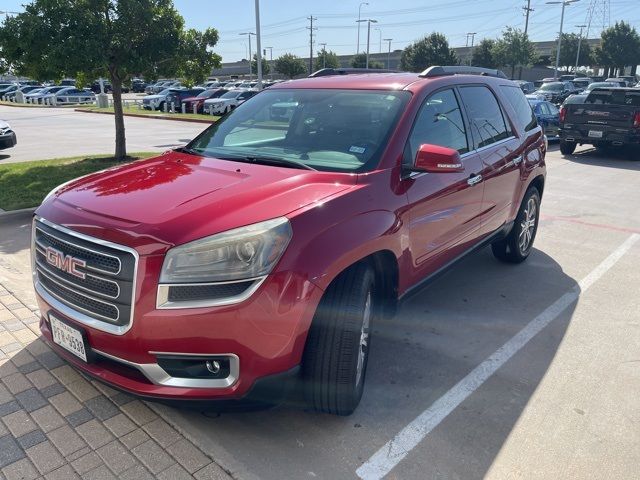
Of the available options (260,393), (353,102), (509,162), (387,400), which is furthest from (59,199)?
(509,162)

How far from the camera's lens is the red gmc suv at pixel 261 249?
2.37m

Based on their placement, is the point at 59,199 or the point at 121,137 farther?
the point at 121,137

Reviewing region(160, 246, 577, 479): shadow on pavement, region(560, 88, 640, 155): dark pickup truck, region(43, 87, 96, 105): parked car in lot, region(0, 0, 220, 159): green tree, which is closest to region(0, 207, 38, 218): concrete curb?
region(0, 0, 220, 159): green tree

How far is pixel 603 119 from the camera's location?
1314cm

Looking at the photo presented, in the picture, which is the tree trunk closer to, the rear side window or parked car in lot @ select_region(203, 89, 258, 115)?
the rear side window

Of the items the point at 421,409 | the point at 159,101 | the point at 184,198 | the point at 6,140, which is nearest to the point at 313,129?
the point at 184,198

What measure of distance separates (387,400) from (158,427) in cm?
130

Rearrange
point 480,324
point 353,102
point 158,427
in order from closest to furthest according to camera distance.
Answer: point 158,427 < point 353,102 < point 480,324

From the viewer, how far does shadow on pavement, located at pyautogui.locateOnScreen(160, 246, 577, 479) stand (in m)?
2.65

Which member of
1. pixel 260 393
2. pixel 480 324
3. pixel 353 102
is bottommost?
pixel 480 324

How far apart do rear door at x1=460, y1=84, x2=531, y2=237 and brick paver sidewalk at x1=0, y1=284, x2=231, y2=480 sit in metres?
2.96

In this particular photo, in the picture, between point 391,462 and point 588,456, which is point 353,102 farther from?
point 588,456

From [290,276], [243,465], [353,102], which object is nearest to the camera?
[290,276]

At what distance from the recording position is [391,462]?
2.64 m
